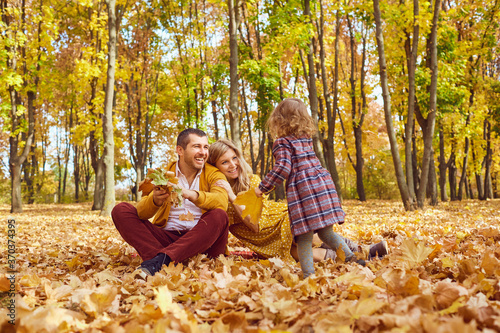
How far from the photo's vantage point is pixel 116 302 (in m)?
1.97

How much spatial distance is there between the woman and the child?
2.24ft

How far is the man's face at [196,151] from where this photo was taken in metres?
3.43

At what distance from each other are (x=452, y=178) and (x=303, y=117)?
60.5 ft

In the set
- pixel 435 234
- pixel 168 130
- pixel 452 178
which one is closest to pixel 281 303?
pixel 435 234

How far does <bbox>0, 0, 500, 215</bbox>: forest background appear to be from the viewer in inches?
384

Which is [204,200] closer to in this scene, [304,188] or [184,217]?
[184,217]

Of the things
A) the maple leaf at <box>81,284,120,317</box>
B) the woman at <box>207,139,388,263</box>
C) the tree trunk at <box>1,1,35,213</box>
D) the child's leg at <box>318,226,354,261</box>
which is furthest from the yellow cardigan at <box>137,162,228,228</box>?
the tree trunk at <box>1,1,35,213</box>

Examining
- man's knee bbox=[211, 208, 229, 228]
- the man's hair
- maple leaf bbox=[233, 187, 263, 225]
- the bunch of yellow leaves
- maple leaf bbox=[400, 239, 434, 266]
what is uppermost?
the man's hair

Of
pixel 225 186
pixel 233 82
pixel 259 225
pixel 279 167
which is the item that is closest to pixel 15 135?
pixel 233 82

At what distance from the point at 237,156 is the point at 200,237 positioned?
3.38 feet

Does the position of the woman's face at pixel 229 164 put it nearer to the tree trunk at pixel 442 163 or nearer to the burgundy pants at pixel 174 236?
the burgundy pants at pixel 174 236

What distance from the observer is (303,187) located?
2717 millimetres

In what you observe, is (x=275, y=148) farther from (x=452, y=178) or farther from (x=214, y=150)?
(x=452, y=178)

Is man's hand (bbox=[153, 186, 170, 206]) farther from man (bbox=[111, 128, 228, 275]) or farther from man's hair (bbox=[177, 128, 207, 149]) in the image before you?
man's hair (bbox=[177, 128, 207, 149])
